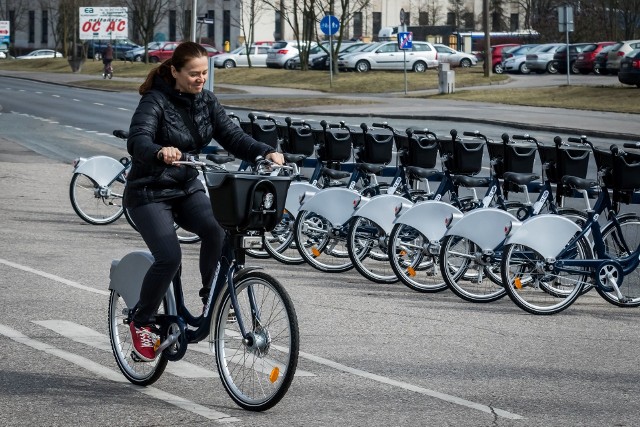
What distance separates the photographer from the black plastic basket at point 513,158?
1099cm

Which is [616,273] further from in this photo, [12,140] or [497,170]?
[12,140]

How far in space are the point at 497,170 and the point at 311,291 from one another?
1804mm

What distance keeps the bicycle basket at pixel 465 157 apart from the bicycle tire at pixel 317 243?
1128 millimetres

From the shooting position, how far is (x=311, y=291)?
10.6 meters

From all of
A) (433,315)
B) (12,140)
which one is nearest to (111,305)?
(433,315)

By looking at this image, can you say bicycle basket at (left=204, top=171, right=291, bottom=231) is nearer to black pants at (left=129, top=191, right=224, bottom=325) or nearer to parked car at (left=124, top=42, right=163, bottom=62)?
black pants at (left=129, top=191, right=224, bottom=325)

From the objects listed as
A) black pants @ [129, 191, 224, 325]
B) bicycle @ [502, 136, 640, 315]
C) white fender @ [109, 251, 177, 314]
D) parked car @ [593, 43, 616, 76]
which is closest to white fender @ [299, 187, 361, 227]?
bicycle @ [502, 136, 640, 315]

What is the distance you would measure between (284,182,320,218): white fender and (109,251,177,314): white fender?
5.07m

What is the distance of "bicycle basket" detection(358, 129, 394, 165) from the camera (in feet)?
41.0

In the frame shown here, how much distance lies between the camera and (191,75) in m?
6.66

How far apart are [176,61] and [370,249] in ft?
16.1

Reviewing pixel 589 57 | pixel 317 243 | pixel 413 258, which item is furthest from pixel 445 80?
pixel 413 258

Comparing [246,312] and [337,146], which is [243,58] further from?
[246,312]

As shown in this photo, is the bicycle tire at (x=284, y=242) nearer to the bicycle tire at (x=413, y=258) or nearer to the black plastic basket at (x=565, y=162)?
the bicycle tire at (x=413, y=258)
